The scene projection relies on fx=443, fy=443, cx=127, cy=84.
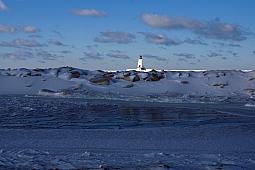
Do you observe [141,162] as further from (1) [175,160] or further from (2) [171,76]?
(2) [171,76]

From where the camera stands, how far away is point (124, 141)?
31.7ft

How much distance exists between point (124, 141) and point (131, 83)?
24930 mm

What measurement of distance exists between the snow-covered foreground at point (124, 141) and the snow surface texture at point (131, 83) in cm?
1649

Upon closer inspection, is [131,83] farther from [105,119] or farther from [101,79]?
[105,119]

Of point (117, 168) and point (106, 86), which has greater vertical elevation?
point (106, 86)

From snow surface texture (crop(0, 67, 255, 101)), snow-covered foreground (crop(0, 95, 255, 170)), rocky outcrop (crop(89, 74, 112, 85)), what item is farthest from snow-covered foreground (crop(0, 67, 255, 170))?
rocky outcrop (crop(89, 74, 112, 85))

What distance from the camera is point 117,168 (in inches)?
271

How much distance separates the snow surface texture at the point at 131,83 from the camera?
32.4 meters

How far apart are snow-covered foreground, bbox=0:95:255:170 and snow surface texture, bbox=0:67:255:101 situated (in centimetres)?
1649

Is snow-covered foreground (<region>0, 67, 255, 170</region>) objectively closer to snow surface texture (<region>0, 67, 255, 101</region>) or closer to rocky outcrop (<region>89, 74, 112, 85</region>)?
snow surface texture (<region>0, 67, 255, 101</region>)

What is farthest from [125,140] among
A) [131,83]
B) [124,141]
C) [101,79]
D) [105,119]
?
[101,79]

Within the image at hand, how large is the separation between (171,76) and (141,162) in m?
30.0

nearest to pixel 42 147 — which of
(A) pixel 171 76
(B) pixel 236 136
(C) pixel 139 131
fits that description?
(C) pixel 139 131

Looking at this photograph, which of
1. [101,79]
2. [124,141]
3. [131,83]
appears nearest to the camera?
[124,141]
